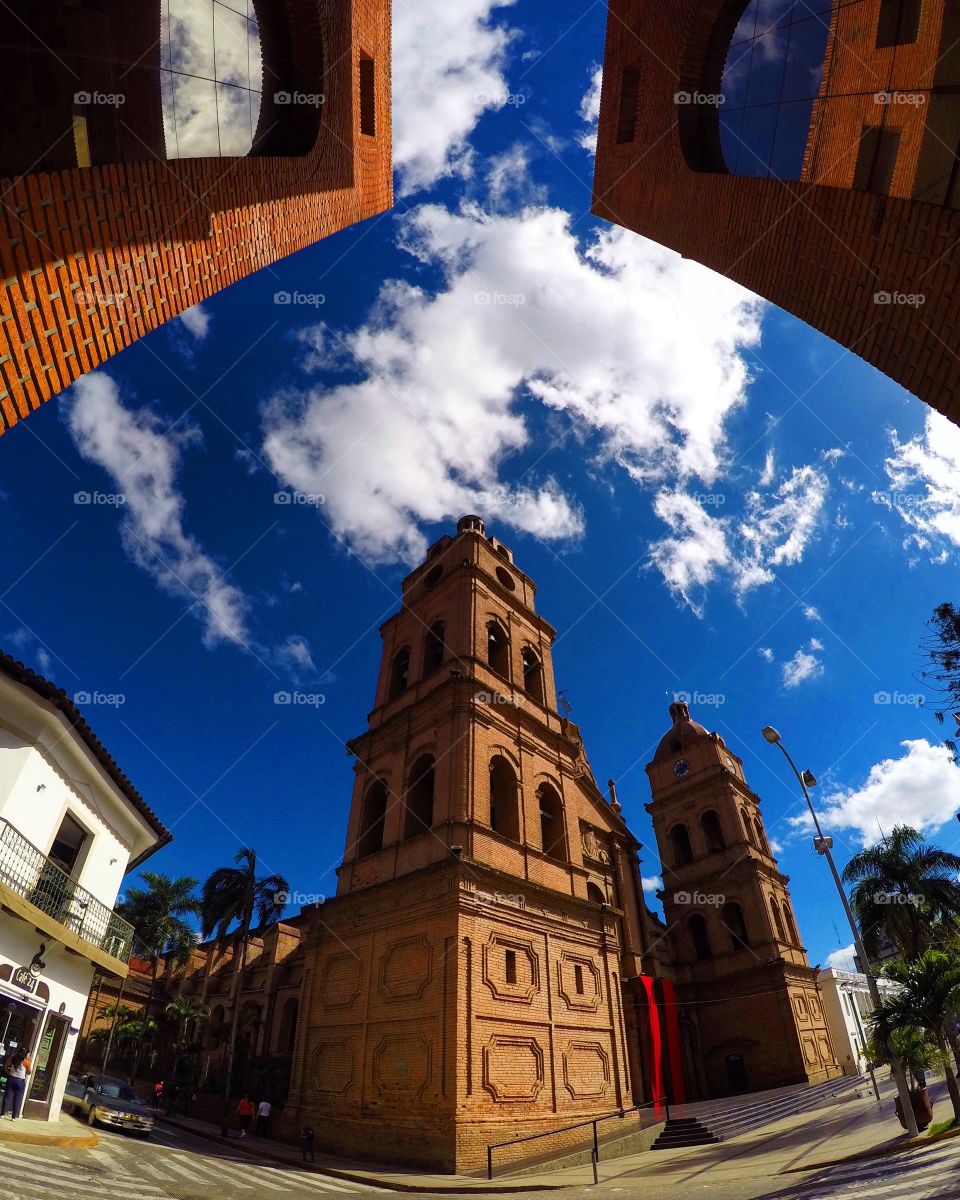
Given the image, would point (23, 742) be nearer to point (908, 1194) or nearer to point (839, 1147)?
point (908, 1194)

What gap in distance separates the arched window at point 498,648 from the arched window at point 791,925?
22.9 m

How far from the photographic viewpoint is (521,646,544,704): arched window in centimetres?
2308

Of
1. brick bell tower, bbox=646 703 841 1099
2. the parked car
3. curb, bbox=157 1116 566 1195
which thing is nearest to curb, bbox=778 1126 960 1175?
curb, bbox=157 1116 566 1195

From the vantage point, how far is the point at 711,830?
3412 centimetres

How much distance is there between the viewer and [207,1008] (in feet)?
114

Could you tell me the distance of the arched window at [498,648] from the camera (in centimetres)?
2231

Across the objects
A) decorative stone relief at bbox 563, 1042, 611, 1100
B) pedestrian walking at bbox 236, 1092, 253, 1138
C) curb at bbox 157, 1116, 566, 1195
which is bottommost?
curb at bbox 157, 1116, 566, 1195

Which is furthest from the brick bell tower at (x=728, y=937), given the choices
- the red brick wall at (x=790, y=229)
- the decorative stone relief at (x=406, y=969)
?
the red brick wall at (x=790, y=229)

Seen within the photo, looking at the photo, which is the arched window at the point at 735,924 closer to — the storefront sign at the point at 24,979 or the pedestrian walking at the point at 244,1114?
the pedestrian walking at the point at 244,1114

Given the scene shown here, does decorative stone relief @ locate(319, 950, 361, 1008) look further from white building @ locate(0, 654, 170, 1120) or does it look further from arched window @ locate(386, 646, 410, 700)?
arched window @ locate(386, 646, 410, 700)

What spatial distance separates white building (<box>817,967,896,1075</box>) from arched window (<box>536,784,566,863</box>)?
947 inches

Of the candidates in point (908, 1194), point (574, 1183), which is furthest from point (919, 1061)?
point (574, 1183)

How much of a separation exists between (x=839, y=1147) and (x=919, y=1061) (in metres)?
2.65

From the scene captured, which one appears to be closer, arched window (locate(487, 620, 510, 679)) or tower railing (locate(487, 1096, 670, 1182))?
tower railing (locate(487, 1096, 670, 1182))
